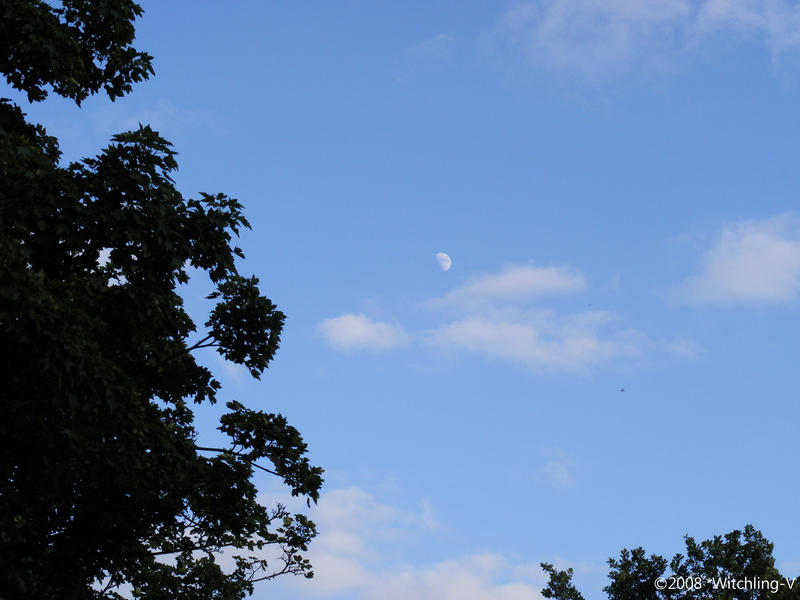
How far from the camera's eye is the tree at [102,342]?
13.1 m

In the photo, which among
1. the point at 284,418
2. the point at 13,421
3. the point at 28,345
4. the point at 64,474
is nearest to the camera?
the point at 28,345

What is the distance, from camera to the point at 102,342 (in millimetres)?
15547

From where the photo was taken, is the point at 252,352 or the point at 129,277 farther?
the point at 252,352

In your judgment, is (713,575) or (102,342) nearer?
(102,342)

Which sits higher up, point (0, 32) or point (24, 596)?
point (0, 32)

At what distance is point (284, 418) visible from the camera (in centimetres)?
1744

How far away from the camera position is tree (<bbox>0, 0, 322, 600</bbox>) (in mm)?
13148

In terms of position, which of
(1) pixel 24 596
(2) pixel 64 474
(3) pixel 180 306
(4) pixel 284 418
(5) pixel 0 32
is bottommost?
(1) pixel 24 596

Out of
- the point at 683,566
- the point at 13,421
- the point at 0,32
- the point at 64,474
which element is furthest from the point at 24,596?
the point at 683,566

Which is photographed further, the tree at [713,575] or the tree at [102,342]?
the tree at [713,575]

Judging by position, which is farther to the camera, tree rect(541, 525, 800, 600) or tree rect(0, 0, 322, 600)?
tree rect(541, 525, 800, 600)

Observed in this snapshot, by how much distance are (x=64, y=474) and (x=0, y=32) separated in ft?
25.4

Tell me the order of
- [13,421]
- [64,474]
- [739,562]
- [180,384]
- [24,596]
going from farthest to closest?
[739,562], [180,384], [24,596], [64,474], [13,421]

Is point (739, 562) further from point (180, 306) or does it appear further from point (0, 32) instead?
point (0, 32)
